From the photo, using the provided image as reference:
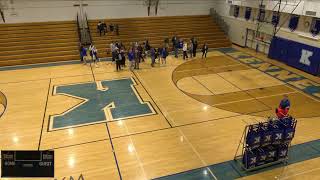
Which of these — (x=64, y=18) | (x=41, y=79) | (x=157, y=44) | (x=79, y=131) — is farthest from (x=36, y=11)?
(x=79, y=131)

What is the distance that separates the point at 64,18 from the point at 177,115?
16.3 m

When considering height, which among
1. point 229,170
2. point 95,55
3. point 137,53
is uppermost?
point 137,53

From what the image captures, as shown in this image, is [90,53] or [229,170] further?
[90,53]

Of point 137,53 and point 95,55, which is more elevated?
point 137,53

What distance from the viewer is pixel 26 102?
45.9ft

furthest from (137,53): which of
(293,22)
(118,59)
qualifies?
(293,22)

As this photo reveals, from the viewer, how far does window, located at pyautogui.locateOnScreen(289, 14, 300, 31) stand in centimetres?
1924

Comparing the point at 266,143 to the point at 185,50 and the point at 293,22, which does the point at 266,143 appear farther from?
the point at 293,22

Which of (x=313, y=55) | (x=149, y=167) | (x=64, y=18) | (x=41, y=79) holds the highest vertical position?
(x=64, y=18)

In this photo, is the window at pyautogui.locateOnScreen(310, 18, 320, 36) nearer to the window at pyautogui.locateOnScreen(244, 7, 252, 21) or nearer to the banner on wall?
the banner on wall

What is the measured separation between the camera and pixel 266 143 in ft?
29.1

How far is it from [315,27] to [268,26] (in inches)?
169

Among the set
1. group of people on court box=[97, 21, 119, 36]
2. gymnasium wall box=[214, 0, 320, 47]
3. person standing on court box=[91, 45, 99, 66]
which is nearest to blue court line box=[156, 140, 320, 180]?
gymnasium wall box=[214, 0, 320, 47]

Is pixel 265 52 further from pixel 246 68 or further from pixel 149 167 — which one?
pixel 149 167
